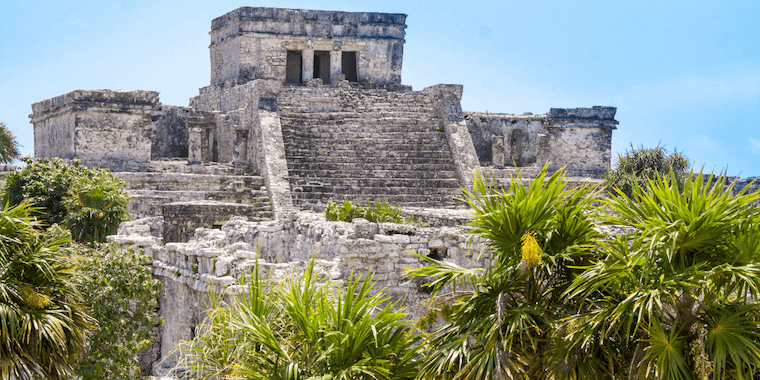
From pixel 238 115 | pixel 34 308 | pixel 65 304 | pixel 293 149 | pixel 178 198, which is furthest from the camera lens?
pixel 238 115

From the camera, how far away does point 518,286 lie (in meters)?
5.41

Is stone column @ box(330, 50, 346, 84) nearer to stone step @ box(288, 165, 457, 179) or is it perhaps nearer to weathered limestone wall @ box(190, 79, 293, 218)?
weathered limestone wall @ box(190, 79, 293, 218)

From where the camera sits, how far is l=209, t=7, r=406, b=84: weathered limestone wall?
80.2 ft

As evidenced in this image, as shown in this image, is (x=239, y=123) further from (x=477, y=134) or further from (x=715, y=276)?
(x=715, y=276)

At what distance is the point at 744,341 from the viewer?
4.39 meters

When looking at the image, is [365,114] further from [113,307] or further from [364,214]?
[113,307]

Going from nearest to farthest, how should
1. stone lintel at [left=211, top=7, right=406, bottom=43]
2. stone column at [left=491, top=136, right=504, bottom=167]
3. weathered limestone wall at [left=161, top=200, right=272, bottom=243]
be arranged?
weathered limestone wall at [left=161, top=200, right=272, bottom=243], stone column at [left=491, top=136, right=504, bottom=167], stone lintel at [left=211, top=7, right=406, bottom=43]

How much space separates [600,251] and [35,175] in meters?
13.0

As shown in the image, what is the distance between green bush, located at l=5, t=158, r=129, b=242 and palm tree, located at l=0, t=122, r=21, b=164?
852 cm

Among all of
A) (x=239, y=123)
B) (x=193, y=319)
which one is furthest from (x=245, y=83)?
(x=193, y=319)

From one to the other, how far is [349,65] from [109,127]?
9.28 m

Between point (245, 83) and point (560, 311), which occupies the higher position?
point (245, 83)

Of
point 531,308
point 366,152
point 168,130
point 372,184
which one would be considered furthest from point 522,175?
point 531,308

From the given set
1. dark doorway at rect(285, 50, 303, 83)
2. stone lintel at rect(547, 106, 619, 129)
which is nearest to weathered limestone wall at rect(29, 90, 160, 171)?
dark doorway at rect(285, 50, 303, 83)
